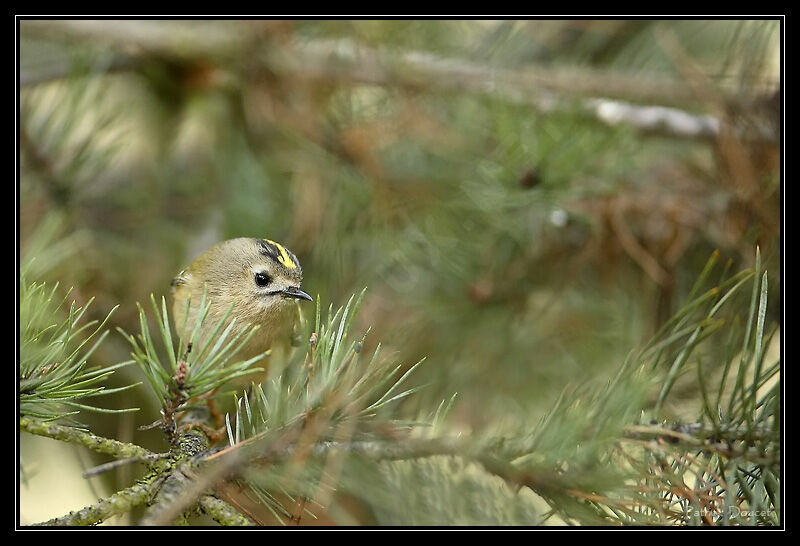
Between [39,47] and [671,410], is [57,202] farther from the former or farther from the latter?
[671,410]

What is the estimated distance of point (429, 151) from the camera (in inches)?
49.4

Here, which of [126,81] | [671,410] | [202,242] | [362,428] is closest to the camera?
[362,428]

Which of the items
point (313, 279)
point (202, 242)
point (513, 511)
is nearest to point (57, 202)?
point (202, 242)

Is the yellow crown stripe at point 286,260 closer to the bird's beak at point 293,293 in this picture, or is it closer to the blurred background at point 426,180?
the bird's beak at point 293,293

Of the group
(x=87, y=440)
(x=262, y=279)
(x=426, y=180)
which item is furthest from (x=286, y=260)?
(x=426, y=180)

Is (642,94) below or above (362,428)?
above

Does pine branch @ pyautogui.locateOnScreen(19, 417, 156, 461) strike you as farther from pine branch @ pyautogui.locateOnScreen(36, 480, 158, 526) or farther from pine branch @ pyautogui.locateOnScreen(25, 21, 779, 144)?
pine branch @ pyautogui.locateOnScreen(25, 21, 779, 144)

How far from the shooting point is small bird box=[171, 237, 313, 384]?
2.45 feet

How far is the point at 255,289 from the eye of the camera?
783 mm

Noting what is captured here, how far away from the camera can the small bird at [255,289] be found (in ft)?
2.45

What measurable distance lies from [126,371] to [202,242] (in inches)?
8.7

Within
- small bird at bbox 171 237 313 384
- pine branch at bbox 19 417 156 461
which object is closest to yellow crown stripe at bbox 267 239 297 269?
small bird at bbox 171 237 313 384

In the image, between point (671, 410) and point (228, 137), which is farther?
point (228, 137)

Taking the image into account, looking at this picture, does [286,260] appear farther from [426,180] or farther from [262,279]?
[426,180]
